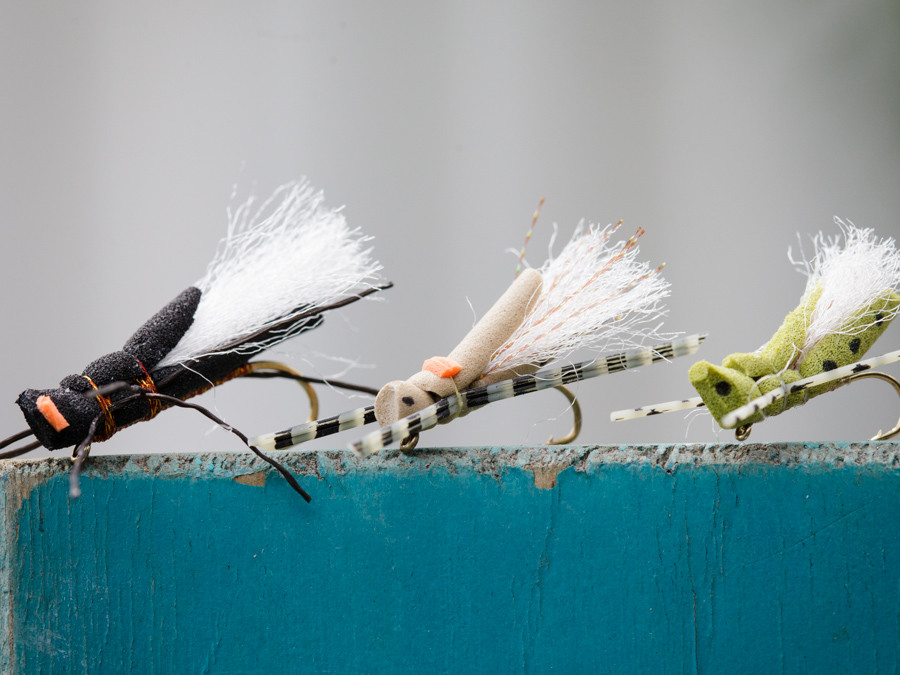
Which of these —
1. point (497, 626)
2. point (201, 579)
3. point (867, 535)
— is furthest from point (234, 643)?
point (867, 535)

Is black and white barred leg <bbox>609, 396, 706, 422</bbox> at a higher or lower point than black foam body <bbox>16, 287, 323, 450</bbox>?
lower

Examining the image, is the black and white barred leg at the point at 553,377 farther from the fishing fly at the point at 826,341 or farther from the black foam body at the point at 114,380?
the black foam body at the point at 114,380

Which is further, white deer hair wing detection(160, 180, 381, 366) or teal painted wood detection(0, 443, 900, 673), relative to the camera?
white deer hair wing detection(160, 180, 381, 366)

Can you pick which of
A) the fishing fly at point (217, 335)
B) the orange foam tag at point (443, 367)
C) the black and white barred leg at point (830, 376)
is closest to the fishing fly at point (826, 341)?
the black and white barred leg at point (830, 376)

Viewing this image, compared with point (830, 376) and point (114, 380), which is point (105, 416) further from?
point (830, 376)

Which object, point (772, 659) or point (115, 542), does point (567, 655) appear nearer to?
point (772, 659)

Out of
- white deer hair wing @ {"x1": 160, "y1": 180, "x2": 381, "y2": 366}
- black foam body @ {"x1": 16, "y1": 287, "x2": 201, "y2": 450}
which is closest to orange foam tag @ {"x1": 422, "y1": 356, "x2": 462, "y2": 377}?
white deer hair wing @ {"x1": 160, "y1": 180, "x2": 381, "y2": 366}

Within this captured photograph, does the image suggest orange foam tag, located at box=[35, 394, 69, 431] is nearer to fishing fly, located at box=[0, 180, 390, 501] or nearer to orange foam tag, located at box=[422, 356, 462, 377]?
fishing fly, located at box=[0, 180, 390, 501]
